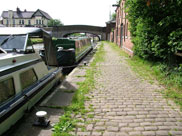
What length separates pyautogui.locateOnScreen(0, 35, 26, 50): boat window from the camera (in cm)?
485

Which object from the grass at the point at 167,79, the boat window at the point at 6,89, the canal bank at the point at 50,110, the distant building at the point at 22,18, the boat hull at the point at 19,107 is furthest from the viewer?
the distant building at the point at 22,18

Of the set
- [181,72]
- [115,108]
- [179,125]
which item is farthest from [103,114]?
[181,72]

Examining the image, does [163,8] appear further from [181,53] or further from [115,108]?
[115,108]

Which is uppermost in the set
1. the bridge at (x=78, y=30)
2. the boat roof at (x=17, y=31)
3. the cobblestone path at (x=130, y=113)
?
the bridge at (x=78, y=30)

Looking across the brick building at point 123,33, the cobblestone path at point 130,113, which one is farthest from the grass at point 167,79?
the brick building at point 123,33

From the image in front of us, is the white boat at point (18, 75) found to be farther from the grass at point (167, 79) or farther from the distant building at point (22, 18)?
the distant building at point (22, 18)

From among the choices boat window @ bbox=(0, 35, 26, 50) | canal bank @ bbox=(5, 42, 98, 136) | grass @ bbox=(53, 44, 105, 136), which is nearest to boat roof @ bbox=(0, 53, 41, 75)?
boat window @ bbox=(0, 35, 26, 50)

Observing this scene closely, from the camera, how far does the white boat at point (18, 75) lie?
345 cm

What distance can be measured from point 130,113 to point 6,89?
2.96 meters

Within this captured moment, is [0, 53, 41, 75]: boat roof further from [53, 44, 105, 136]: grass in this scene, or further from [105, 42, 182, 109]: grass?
[105, 42, 182, 109]: grass

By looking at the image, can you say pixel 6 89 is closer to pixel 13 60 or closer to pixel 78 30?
pixel 13 60

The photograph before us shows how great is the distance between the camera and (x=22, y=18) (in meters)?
84.9

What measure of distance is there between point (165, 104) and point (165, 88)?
5.01 feet

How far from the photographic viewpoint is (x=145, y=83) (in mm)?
7211
